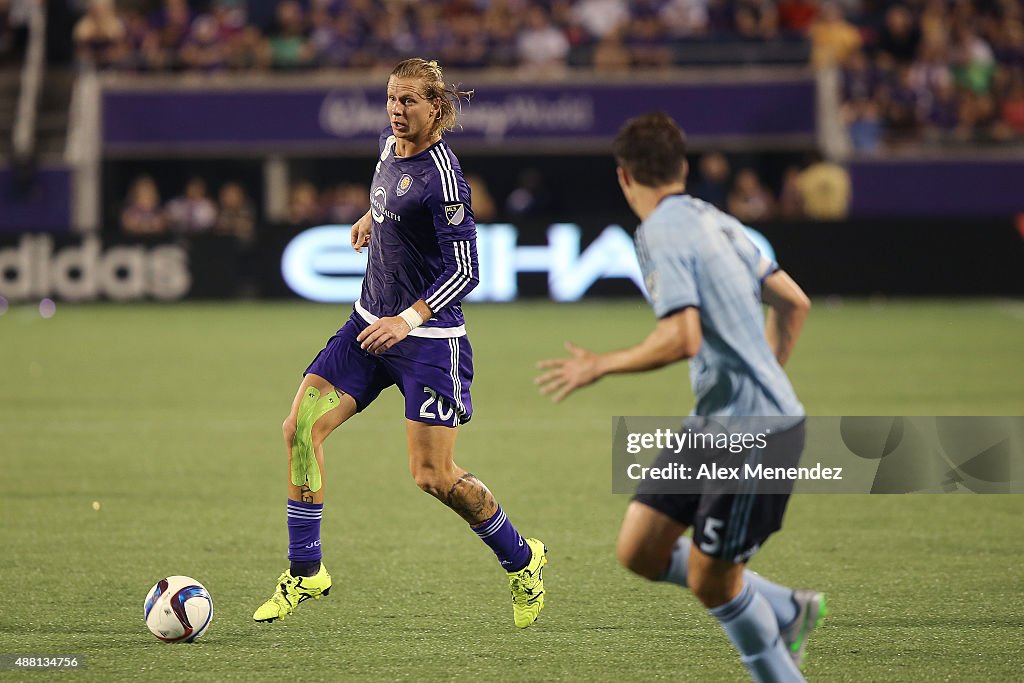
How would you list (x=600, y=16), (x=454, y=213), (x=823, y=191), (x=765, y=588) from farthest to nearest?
(x=600, y=16) < (x=823, y=191) < (x=454, y=213) < (x=765, y=588)

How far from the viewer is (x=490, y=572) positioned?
636 centimetres

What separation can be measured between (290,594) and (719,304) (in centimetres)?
225

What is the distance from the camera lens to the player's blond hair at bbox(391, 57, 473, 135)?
545cm

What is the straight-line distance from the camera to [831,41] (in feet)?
72.9

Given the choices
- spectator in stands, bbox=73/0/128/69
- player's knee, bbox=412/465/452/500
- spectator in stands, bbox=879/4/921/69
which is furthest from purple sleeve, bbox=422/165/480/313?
spectator in stands, bbox=73/0/128/69

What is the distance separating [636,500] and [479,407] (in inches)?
281

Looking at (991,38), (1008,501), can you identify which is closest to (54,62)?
Result: (991,38)

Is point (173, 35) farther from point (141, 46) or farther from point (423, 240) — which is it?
point (423, 240)

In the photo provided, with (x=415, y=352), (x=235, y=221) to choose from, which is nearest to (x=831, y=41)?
(x=235, y=221)

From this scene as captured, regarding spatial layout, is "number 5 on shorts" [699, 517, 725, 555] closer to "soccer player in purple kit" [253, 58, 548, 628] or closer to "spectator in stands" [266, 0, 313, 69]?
"soccer player in purple kit" [253, 58, 548, 628]

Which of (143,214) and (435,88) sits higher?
(435,88)

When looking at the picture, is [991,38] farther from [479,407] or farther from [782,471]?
[782,471]

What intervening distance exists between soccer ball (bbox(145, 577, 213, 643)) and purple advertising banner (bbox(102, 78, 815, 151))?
17.8 m

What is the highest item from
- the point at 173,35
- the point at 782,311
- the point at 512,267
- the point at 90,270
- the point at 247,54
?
the point at 782,311
